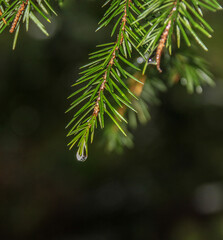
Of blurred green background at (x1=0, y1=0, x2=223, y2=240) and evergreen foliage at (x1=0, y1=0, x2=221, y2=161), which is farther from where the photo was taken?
blurred green background at (x1=0, y1=0, x2=223, y2=240)

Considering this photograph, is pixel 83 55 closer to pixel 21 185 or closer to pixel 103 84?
pixel 21 185

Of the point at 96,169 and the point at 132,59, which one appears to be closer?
the point at 132,59

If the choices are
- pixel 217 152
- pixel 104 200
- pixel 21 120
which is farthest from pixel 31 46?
pixel 217 152

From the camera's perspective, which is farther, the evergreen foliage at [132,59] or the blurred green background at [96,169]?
the blurred green background at [96,169]

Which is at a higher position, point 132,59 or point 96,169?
point 132,59
